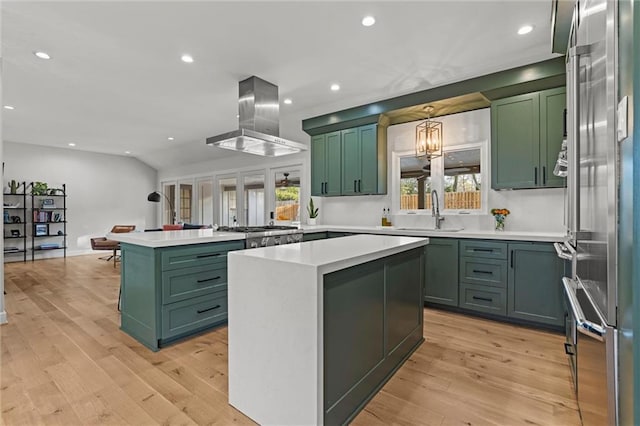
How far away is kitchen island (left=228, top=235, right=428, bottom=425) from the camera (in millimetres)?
1437

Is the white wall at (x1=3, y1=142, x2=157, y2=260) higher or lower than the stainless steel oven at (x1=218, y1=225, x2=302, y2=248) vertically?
higher

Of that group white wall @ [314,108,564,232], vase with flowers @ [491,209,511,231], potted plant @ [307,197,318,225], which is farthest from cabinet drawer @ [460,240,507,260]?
potted plant @ [307,197,318,225]

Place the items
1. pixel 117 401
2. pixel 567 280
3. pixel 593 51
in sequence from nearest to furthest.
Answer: pixel 593 51
pixel 567 280
pixel 117 401

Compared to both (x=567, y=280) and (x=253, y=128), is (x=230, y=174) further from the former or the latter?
(x=567, y=280)

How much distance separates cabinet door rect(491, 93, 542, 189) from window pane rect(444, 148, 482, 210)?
1.36 feet

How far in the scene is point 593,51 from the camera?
126cm

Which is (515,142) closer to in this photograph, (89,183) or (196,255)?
(196,255)

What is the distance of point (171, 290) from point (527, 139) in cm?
381

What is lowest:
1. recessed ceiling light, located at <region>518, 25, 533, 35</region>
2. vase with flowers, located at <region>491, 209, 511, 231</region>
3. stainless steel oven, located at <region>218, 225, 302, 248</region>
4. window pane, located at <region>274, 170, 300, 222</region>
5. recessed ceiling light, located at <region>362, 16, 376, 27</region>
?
stainless steel oven, located at <region>218, 225, 302, 248</region>

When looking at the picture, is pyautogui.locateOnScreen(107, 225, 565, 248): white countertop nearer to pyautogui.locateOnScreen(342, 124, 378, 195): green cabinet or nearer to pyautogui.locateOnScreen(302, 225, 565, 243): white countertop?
pyautogui.locateOnScreen(302, 225, 565, 243): white countertop

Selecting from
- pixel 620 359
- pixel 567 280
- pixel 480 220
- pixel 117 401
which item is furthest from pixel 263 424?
pixel 480 220

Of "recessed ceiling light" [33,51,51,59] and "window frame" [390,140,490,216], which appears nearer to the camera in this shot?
"recessed ceiling light" [33,51,51,59]

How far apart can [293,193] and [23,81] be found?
4.11 meters

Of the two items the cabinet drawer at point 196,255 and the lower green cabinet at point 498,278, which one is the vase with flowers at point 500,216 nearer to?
the lower green cabinet at point 498,278
